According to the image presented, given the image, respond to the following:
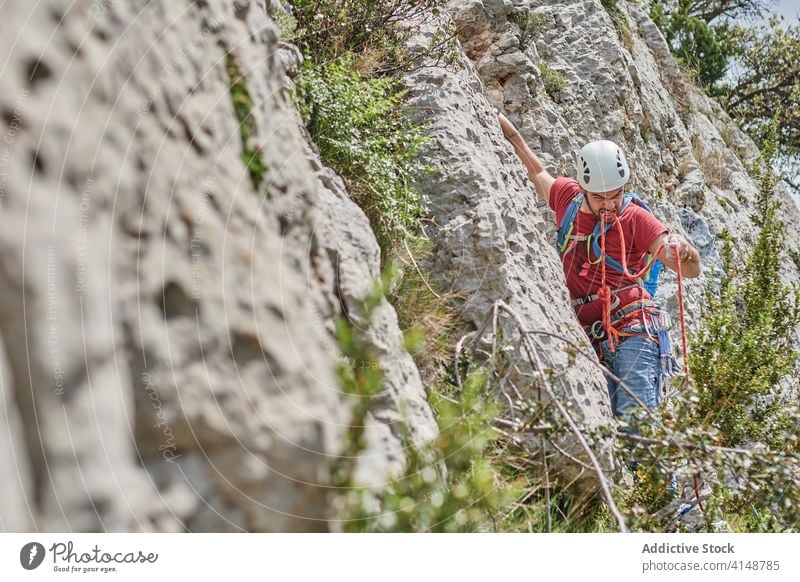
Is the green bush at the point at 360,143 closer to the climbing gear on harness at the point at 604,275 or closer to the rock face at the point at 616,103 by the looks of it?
the climbing gear on harness at the point at 604,275

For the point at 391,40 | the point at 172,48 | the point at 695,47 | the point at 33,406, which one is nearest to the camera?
the point at 33,406

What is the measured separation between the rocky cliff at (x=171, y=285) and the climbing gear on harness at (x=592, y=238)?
2574 millimetres

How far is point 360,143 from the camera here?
3592mm

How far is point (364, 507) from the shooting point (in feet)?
7.03

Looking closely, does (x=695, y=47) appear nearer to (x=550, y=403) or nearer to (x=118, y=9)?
(x=550, y=403)

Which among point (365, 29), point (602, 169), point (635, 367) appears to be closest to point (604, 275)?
point (635, 367)

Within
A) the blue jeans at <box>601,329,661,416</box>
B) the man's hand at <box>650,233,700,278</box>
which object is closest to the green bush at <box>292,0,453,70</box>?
the man's hand at <box>650,233,700,278</box>

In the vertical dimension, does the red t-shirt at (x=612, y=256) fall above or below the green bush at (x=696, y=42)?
below

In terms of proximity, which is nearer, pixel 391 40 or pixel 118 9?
pixel 118 9

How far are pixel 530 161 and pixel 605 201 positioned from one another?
2.80 feet

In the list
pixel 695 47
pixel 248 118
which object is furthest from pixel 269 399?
pixel 695 47

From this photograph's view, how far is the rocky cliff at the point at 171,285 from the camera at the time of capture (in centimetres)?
180

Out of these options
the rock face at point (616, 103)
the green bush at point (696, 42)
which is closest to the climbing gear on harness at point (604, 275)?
the rock face at point (616, 103)

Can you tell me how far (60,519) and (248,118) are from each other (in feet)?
4.73
